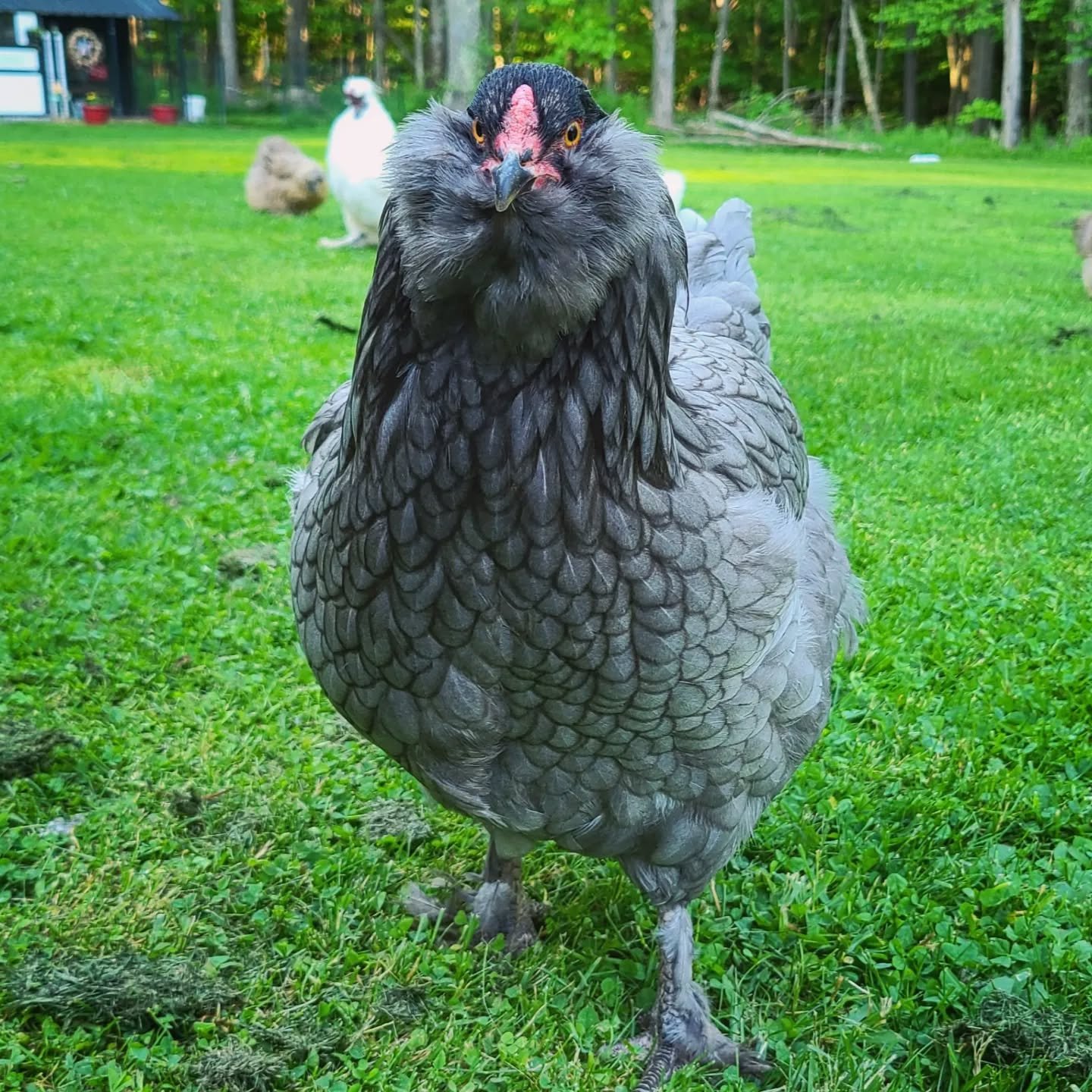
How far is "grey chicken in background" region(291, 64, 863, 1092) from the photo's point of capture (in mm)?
1572

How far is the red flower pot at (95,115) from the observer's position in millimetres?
30250

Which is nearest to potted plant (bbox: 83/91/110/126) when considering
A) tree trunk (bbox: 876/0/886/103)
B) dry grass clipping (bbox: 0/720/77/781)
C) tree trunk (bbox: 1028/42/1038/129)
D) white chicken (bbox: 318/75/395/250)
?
white chicken (bbox: 318/75/395/250)

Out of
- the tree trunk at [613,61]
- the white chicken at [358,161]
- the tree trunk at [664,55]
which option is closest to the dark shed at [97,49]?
the tree trunk at [613,61]

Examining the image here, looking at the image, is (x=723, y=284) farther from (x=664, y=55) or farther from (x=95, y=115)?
(x=95, y=115)

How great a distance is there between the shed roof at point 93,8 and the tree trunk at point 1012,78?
24.0 metres

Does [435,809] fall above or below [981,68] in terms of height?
below

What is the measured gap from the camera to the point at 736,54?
141 ft

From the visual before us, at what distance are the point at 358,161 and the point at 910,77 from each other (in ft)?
105

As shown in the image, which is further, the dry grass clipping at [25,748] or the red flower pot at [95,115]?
the red flower pot at [95,115]

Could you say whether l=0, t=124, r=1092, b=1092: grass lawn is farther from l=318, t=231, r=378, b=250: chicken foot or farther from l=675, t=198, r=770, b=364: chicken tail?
l=318, t=231, r=378, b=250: chicken foot

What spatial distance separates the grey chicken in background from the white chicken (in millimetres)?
8528

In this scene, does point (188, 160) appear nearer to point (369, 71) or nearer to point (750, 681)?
point (750, 681)

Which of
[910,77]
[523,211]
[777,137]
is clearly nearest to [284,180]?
[523,211]

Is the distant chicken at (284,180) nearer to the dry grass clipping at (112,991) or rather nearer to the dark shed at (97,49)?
the dry grass clipping at (112,991)
